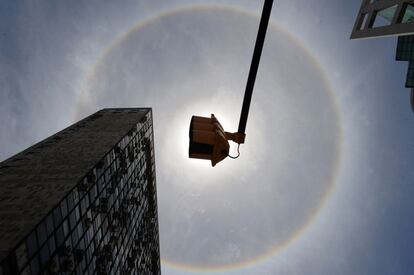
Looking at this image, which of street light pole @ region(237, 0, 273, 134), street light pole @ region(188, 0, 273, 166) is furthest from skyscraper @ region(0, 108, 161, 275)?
street light pole @ region(237, 0, 273, 134)

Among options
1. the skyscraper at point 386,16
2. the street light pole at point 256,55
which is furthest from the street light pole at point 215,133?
the skyscraper at point 386,16

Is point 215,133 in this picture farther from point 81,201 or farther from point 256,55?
point 81,201

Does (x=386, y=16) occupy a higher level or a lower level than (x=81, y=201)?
higher

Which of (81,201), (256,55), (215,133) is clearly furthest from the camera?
(81,201)

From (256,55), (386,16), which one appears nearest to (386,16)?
(386,16)

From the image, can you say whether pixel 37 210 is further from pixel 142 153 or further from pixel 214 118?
pixel 142 153

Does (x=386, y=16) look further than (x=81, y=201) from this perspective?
Yes

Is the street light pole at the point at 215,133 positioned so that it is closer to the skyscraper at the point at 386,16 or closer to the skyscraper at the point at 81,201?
the skyscraper at the point at 81,201

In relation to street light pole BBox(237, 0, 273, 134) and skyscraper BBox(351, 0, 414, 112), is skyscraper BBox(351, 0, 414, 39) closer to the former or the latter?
skyscraper BBox(351, 0, 414, 112)

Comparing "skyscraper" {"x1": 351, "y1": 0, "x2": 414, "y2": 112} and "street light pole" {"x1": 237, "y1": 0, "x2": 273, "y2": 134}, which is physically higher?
"skyscraper" {"x1": 351, "y1": 0, "x2": 414, "y2": 112}
